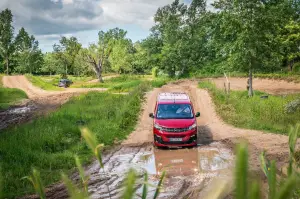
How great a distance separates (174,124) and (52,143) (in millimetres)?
5401

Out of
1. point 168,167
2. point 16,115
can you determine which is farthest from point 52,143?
point 16,115

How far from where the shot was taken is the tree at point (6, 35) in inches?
2889

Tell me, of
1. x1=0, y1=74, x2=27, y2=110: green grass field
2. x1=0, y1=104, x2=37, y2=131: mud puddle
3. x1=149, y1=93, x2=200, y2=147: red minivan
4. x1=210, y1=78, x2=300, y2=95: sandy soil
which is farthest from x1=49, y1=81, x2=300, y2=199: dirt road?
x1=0, y1=74, x2=27, y2=110: green grass field

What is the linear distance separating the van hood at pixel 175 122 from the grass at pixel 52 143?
2770mm

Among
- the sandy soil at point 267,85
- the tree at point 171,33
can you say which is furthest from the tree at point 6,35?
the sandy soil at point 267,85

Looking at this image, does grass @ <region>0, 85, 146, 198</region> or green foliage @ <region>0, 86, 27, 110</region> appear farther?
green foliage @ <region>0, 86, 27, 110</region>

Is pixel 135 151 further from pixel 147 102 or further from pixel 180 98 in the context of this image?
pixel 147 102

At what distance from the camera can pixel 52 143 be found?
14859mm

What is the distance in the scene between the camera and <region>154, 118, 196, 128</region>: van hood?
15.1m

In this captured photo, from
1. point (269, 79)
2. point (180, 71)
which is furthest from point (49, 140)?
point (180, 71)

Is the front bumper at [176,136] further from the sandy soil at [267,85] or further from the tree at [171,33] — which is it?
the tree at [171,33]

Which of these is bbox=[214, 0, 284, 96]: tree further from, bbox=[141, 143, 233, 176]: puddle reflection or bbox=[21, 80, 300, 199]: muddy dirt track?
bbox=[141, 143, 233, 176]: puddle reflection

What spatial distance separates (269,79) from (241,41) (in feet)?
66.2

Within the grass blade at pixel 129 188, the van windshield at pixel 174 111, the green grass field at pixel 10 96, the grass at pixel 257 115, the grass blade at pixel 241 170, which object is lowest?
the grass at pixel 257 115
